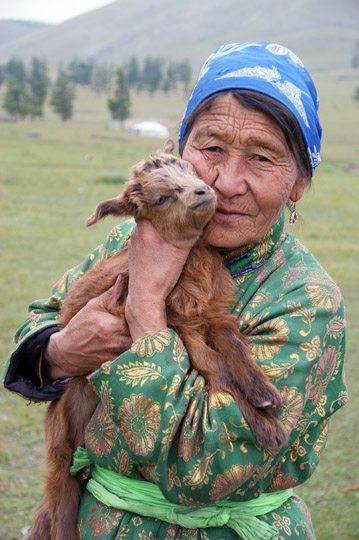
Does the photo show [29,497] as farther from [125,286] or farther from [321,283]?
[321,283]

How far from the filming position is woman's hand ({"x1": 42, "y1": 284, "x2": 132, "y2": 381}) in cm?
221

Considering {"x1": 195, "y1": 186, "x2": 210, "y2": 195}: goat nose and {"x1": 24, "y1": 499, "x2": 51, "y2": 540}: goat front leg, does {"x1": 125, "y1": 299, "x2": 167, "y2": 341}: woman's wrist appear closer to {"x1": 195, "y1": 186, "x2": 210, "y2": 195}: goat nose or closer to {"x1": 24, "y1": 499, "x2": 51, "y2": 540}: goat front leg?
{"x1": 195, "y1": 186, "x2": 210, "y2": 195}: goat nose

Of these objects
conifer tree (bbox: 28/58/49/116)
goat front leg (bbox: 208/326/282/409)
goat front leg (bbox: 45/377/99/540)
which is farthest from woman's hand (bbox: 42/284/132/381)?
conifer tree (bbox: 28/58/49/116)

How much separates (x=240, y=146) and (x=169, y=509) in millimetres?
1285

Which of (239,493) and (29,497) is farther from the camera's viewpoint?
(29,497)

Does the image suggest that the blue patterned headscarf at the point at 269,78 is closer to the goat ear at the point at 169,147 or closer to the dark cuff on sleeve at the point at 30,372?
the goat ear at the point at 169,147

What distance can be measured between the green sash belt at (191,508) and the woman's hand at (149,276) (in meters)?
0.54

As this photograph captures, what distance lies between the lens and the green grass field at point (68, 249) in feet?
15.9

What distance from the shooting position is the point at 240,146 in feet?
7.07

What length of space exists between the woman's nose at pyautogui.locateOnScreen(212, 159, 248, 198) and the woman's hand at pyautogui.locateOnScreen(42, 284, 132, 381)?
56cm

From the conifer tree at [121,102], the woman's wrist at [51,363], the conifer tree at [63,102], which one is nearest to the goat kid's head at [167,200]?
the woman's wrist at [51,363]

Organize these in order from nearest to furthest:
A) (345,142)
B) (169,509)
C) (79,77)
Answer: (169,509), (345,142), (79,77)

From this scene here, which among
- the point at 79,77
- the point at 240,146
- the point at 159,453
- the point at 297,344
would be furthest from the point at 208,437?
the point at 79,77

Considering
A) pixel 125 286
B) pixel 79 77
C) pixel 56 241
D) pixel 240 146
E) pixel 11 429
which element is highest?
pixel 240 146
